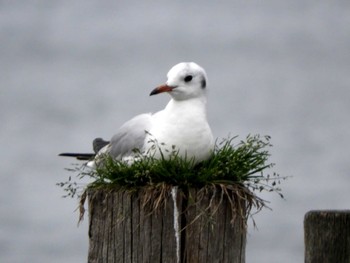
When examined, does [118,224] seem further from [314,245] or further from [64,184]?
[314,245]

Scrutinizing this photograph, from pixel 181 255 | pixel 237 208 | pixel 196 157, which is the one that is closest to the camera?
pixel 181 255

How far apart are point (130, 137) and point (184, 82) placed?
0.54 m

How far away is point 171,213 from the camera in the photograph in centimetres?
482

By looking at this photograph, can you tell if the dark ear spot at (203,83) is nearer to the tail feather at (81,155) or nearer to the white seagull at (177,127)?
the white seagull at (177,127)

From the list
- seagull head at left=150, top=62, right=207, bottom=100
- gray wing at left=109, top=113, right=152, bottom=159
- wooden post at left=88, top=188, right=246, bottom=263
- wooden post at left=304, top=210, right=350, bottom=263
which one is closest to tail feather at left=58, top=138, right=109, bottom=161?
gray wing at left=109, top=113, right=152, bottom=159

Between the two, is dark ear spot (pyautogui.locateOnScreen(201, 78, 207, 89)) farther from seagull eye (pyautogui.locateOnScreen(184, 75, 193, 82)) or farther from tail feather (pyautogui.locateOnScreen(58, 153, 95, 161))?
tail feather (pyautogui.locateOnScreen(58, 153, 95, 161))

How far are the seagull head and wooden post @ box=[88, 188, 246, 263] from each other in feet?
3.32

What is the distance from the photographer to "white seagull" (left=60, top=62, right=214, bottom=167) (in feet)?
18.3

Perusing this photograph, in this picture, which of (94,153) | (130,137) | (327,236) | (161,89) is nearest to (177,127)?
(161,89)

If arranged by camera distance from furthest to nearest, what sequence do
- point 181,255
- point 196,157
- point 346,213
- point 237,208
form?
point 196,157, point 237,208, point 181,255, point 346,213

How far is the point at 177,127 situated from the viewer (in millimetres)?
5680

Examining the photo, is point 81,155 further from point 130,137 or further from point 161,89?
point 161,89

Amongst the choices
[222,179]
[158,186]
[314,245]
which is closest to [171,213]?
[158,186]

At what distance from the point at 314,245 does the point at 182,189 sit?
1.16 meters
